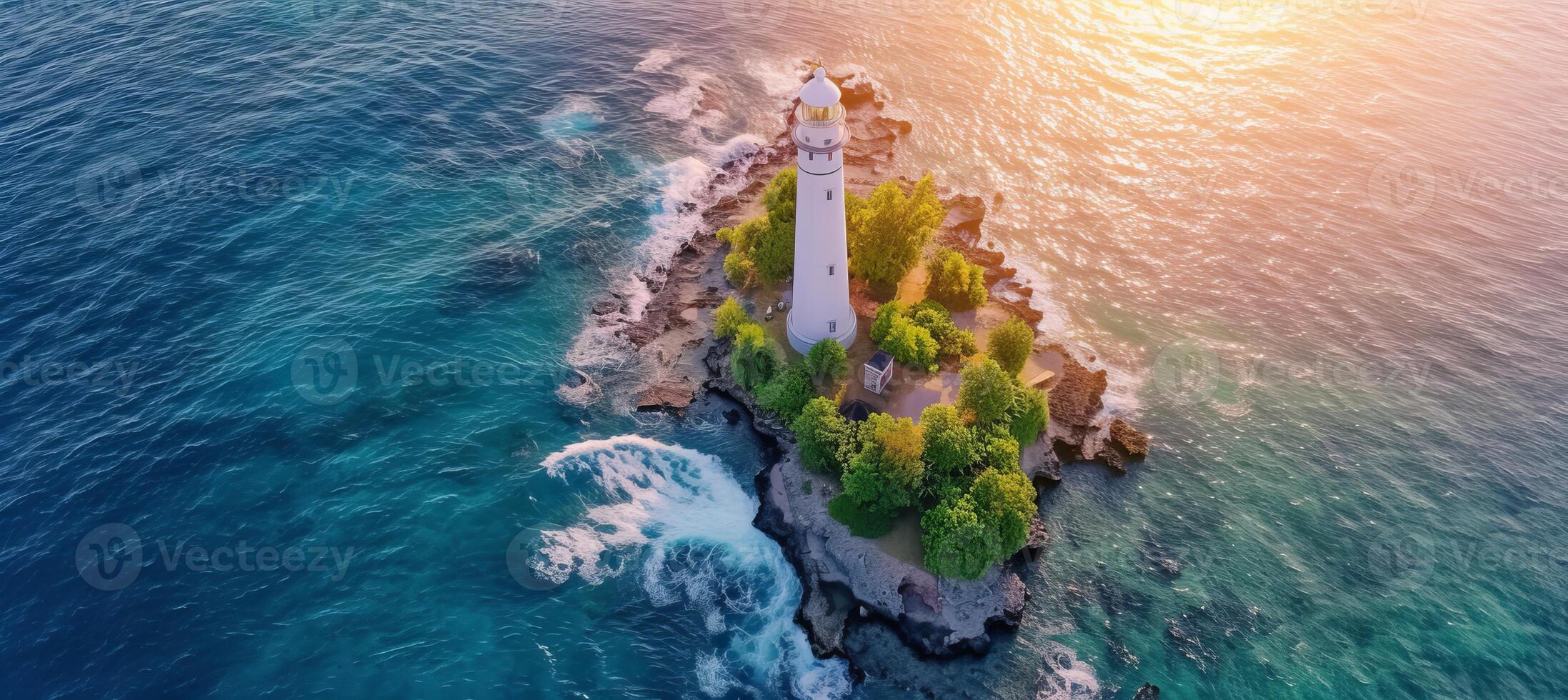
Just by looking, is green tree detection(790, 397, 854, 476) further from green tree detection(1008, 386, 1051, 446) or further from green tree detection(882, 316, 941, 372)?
green tree detection(1008, 386, 1051, 446)

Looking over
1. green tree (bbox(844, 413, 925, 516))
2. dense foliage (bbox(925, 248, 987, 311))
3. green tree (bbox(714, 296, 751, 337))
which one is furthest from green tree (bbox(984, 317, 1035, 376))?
green tree (bbox(714, 296, 751, 337))

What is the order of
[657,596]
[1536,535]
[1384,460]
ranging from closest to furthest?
[657,596]
[1536,535]
[1384,460]

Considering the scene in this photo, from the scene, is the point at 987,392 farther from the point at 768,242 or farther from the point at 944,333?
the point at 768,242

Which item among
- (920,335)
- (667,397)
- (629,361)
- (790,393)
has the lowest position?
(667,397)

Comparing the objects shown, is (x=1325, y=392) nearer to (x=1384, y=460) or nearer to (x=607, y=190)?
(x=1384, y=460)

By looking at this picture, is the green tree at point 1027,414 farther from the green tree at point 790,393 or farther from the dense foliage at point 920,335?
the green tree at point 790,393

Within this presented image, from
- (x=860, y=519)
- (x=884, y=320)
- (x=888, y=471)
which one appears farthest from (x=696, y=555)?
(x=884, y=320)

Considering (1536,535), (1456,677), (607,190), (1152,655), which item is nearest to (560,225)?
(607,190)
